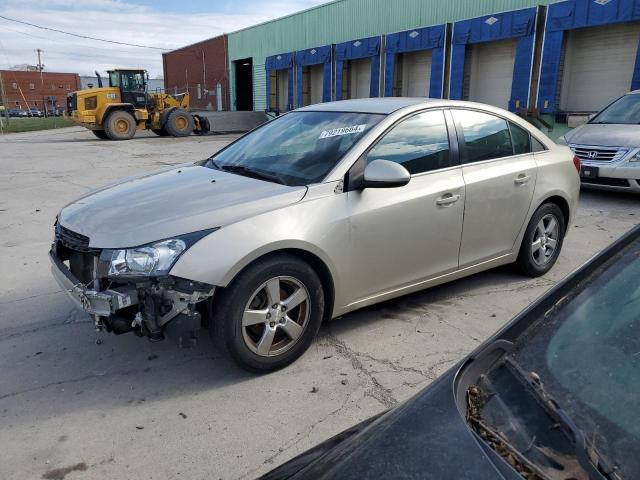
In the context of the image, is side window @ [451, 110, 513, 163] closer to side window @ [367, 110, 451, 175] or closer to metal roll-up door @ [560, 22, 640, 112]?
side window @ [367, 110, 451, 175]

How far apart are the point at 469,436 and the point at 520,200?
3.56 metres

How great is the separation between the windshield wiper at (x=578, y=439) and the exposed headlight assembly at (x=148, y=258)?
6.53 feet

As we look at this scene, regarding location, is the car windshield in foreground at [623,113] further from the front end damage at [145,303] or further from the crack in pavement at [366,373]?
the front end damage at [145,303]

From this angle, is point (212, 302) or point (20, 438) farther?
point (212, 302)

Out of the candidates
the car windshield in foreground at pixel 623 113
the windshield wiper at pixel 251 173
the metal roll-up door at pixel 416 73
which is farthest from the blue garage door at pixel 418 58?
the windshield wiper at pixel 251 173

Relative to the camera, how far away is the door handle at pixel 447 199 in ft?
12.7

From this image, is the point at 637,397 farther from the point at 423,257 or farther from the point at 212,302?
the point at 423,257

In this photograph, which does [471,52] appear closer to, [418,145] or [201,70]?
[418,145]

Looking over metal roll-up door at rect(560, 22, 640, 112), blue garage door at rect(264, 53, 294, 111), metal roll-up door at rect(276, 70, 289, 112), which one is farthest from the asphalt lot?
metal roll-up door at rect(276, 70, 289, 112)

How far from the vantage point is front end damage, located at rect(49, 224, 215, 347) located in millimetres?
2906

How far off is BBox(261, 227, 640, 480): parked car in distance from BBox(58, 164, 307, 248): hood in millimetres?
1810

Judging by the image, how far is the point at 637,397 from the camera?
1.27m

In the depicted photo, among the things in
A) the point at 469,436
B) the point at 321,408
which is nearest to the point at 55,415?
the point at 321,408

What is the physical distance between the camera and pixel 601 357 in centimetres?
142
